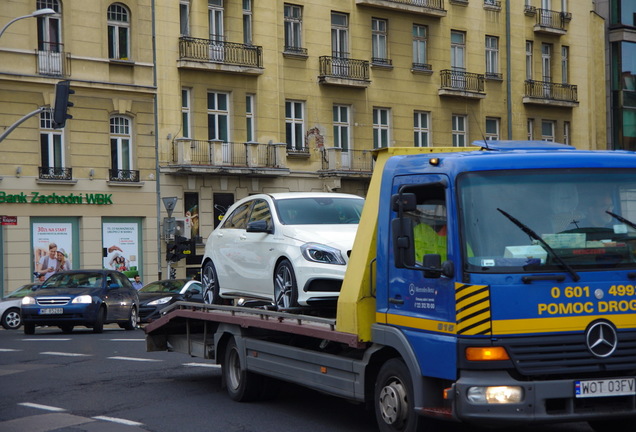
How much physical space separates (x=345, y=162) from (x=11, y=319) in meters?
16.3

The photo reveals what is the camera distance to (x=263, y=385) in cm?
1273

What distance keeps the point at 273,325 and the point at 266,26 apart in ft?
99.7

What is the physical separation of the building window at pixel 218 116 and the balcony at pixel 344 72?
4092mm

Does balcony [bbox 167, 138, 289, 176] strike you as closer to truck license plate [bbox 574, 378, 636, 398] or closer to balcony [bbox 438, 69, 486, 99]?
balcony [bbox 438, 69, 486, 99]

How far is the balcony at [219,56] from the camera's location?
127ft

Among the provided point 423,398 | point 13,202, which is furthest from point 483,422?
point 13,202

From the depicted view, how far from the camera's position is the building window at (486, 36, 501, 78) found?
49062mm

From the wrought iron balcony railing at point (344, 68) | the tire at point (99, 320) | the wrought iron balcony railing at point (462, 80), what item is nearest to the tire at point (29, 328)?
the tire at point (99, 320)

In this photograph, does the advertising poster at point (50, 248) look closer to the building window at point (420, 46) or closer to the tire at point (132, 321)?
the tire at point (132, 321)

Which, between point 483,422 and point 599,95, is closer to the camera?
point 483,422

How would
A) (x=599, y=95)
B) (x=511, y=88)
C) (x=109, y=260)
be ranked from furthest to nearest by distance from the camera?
1. (x=599, y=95)
2. (x=511, y=88)
3. (x=109, y=260)

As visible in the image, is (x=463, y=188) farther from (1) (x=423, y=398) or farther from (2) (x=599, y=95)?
(2) (x=599, y=95)

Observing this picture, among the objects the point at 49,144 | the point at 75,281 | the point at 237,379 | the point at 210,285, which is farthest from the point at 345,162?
the point at 237,379

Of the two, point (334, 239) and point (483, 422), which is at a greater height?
point (334, 239)
